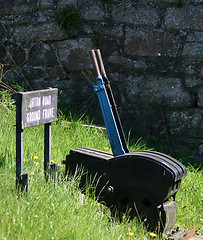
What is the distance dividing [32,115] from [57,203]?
625mm

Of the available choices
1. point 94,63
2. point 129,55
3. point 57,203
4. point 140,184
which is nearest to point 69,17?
point 129,55

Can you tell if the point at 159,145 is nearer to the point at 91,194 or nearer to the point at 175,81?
the point at 175,81

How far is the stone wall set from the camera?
4.65m

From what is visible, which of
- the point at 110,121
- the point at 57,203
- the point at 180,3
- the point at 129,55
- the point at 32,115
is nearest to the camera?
the point at 57,203

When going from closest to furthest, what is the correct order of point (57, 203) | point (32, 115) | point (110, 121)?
point (57, 203) → point (32, 115) → point (110, 121)

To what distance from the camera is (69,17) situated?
4.85 meters

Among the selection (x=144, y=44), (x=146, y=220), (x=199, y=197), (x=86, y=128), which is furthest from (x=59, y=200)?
(x=144, y=44)

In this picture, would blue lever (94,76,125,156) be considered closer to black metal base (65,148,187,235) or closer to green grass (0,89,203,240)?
black metal base (65,148,187,235)

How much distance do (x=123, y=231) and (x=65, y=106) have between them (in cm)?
220

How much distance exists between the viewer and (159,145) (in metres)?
4.71

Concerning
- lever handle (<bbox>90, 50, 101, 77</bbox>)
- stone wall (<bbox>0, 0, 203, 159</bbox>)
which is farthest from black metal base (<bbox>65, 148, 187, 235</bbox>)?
stone wall (<bbox>0, 0, 203, 159</bbox>)

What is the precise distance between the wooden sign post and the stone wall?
159cm

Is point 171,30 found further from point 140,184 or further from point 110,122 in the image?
point 140,184

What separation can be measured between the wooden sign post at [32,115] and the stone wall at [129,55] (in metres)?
1.59
